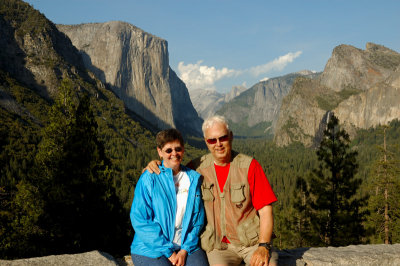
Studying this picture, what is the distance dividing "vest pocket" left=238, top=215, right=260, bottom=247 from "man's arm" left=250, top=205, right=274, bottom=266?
0.40 ft

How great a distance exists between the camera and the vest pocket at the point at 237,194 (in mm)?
4449

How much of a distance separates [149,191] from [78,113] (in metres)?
15.3

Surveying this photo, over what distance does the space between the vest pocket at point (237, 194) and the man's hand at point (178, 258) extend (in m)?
1.13

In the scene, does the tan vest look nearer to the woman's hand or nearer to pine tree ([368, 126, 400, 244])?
the woman's hand

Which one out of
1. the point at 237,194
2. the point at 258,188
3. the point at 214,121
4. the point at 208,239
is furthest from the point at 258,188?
the point at 214,121

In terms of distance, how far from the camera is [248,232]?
4.47 meters

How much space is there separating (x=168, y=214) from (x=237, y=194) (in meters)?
1.15

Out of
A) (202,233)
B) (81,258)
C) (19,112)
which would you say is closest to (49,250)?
(81,258)

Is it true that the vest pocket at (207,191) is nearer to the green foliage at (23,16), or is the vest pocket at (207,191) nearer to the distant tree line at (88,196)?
the distant tree line at (88,196)

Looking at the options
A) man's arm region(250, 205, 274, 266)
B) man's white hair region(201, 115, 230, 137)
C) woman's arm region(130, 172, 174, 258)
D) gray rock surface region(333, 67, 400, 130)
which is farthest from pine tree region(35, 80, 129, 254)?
gray rock surface region(333, 67, 400, 130)

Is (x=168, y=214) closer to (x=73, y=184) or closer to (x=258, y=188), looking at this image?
(x=258, y=188)

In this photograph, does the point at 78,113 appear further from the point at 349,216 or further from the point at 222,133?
the point at 349,216

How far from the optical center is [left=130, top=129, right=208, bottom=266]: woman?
4.14 metres

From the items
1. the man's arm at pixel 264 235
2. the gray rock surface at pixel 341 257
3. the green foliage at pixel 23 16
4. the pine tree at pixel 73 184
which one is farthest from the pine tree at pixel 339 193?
the green foliage at pixel 23 16
